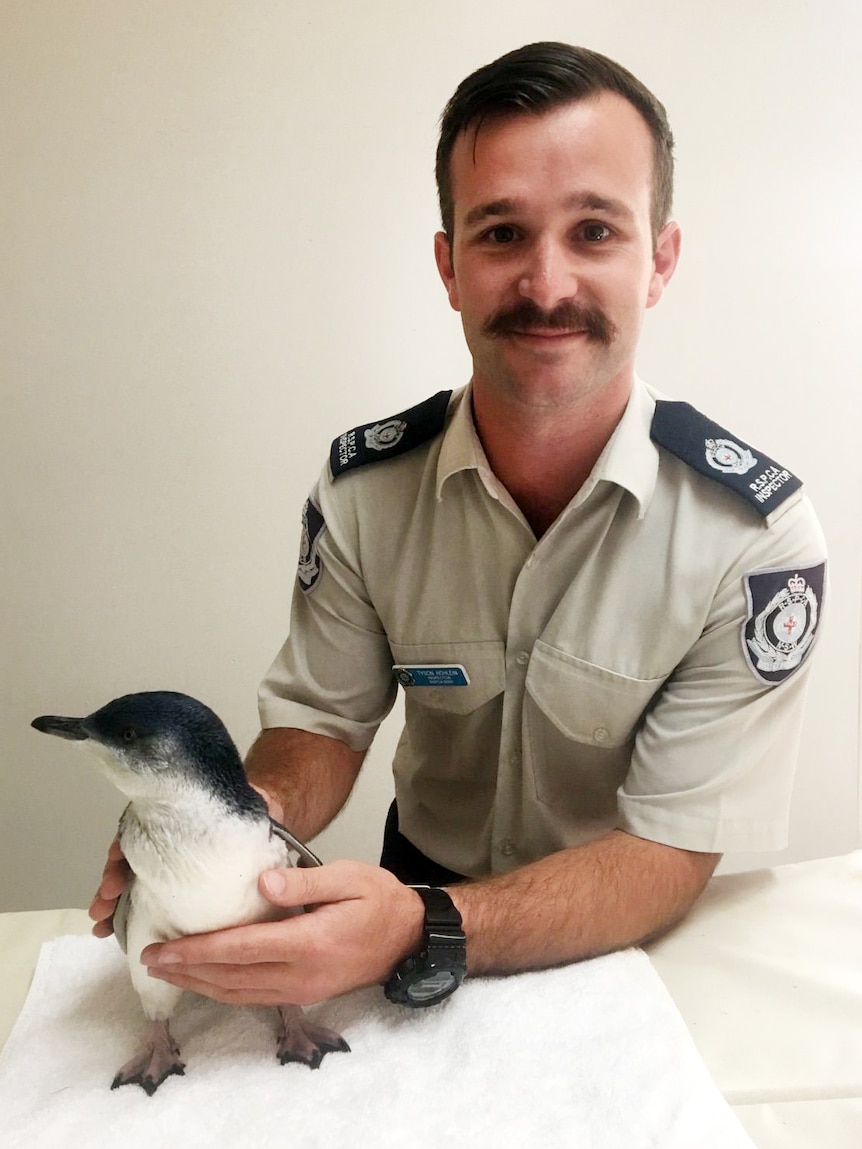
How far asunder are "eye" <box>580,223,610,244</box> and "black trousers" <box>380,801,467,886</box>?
26.2 inches

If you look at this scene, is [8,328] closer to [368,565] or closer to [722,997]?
[368,565]

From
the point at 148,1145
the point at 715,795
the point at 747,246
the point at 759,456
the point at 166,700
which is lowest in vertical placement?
the point at 148,1145

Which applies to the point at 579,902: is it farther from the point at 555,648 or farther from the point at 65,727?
the point at 65,727

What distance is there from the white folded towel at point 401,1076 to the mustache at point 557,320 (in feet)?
1.67

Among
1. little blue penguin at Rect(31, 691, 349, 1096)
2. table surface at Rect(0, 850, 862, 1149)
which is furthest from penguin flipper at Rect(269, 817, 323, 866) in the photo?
table surface at Rect(0, 850, 862, 1149)

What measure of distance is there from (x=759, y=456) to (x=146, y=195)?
0.75 metres

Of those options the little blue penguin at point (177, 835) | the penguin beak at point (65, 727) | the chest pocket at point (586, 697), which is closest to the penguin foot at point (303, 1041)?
the little blue penguin at point (177, 835)

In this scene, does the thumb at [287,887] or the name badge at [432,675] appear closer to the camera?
the thumb at [287,887]

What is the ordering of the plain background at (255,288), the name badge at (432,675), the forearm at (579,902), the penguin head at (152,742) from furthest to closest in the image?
the plain background at (255,288) → the name badge at (432,675) → the forearm at (579,902) → the penguin head at (152,742)

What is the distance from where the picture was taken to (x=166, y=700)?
55cm

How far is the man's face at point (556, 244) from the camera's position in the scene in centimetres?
73

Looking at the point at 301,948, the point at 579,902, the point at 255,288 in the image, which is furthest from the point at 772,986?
the point at 255,288

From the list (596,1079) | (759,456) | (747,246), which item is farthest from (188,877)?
(747,246)

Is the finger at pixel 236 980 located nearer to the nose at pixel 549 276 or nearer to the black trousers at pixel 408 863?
the black trousers at pixel 408 863
